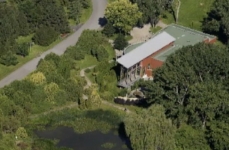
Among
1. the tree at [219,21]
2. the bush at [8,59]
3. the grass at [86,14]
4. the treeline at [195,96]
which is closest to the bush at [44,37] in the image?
the bush at [8,59]

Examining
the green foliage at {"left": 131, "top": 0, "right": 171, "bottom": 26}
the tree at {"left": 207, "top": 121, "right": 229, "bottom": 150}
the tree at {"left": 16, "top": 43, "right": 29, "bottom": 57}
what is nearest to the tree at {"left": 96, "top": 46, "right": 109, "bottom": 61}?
the green foliage at {"left": 131, "top": 0, "right": 171, "bottom": 26}

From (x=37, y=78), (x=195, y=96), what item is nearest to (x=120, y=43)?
(x=37, y=78)

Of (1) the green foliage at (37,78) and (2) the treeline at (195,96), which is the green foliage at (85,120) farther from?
(2) the treeline at (195,96)

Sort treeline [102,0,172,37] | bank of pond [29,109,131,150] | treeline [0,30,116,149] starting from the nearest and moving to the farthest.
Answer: bank of pond [29,109,131,150]
treeline [0,30,116,149]
treeline [102,0,172,37]

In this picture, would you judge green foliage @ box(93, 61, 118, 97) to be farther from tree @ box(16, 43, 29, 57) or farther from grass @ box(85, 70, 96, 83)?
tree @ box(16, 43, 29, 57)

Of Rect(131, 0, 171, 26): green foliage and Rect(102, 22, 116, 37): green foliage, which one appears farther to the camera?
Rect(131, 0, 171, 26): green foliage

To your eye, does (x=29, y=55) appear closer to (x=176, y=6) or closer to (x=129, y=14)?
(x=129, y=14)

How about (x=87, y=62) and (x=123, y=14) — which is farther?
(x=123, y=14)
